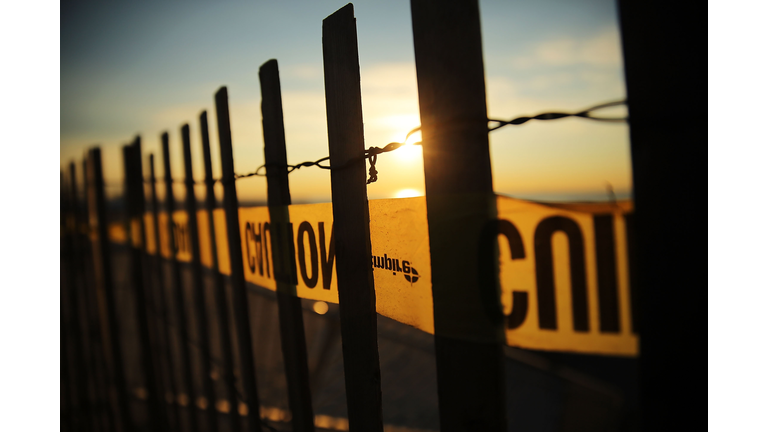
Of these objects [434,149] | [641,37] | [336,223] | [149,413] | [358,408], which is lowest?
[149,413]

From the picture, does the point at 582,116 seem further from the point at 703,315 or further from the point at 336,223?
A: the point at 336,223

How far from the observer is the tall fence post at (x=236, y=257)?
2.37 meters

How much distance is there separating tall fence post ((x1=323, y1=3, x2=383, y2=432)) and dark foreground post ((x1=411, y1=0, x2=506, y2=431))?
31 centimetres

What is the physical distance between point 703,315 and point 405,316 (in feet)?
2.55

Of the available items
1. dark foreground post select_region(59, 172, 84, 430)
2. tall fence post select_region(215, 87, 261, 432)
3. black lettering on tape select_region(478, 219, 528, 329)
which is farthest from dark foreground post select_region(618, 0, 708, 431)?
dark foreground post select_region(59, 172, 84, 430)

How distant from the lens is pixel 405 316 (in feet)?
4.25

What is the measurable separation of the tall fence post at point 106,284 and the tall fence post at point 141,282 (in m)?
0.54

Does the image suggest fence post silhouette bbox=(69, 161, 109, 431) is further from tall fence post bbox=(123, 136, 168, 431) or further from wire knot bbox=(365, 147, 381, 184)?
wire knot bbox=(365, 147, 381, 184)

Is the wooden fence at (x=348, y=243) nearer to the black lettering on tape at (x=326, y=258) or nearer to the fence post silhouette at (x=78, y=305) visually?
the black lettering on tape at (x=326, y=258)

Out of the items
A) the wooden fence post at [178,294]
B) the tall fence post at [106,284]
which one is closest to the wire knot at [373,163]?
the wooden fence post at [178,294]

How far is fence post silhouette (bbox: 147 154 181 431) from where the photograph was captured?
11.7 feet

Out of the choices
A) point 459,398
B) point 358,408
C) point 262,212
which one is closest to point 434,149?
point 459,398

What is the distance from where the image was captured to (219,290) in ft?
9.18

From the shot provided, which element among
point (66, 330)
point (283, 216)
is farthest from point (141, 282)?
point (283, 216)
